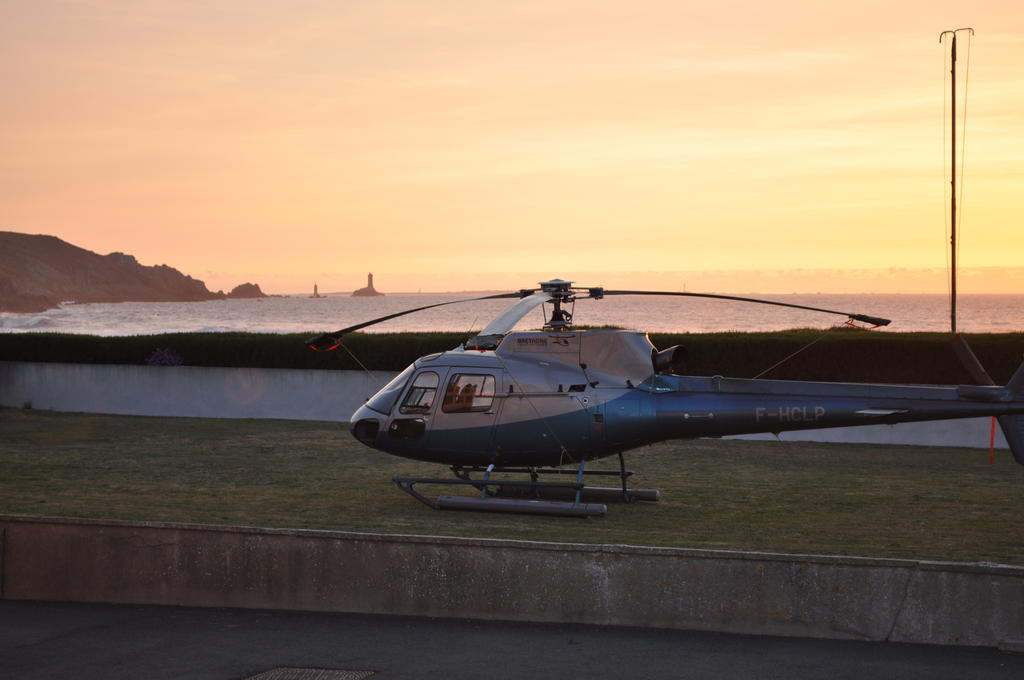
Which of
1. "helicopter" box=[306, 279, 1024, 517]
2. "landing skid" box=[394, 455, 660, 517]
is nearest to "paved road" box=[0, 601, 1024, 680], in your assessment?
"landing skid" box=[394, 455, 660, 517]

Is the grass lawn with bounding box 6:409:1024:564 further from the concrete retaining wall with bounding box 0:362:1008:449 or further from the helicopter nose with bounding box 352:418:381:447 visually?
the concrete retaining wall with bounding box 0:362:1008:449

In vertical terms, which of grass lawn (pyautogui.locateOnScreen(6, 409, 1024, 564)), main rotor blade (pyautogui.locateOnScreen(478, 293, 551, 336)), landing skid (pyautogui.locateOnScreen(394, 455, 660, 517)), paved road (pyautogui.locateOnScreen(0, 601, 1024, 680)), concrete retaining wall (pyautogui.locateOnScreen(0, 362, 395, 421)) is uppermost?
main rotor blade (pyautogui.locateOnScreen(478, 293, 551, 336))

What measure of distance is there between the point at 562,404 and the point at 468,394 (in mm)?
1401

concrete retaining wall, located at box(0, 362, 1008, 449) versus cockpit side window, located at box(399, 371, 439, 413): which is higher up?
cockpit side window, located at box(399, 371, 439, 413)

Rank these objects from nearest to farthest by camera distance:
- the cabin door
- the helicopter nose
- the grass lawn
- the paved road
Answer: the paved road
the grass lawn
the cabin door
the helicopter nose

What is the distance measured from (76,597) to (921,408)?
34.1ft

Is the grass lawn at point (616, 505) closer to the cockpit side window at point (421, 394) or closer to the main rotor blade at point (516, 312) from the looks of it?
the cockpit side window at point (421, 394)

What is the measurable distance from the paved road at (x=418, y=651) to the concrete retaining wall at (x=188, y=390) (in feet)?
61.5

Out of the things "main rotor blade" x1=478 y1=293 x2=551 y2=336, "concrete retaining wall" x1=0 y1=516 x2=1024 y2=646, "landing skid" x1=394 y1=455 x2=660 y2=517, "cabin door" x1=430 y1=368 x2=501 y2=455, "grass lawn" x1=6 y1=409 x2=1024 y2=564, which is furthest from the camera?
"cabin door" x1=430 y1=368 x2=501 y2=455

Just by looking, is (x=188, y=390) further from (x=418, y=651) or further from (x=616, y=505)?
(x=418, y=651)

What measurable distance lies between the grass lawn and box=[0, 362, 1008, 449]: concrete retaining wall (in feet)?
9.69

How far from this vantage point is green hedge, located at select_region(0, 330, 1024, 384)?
2697cm

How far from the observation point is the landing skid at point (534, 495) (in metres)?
15.7

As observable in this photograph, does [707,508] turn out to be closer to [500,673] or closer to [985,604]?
[985,604]
